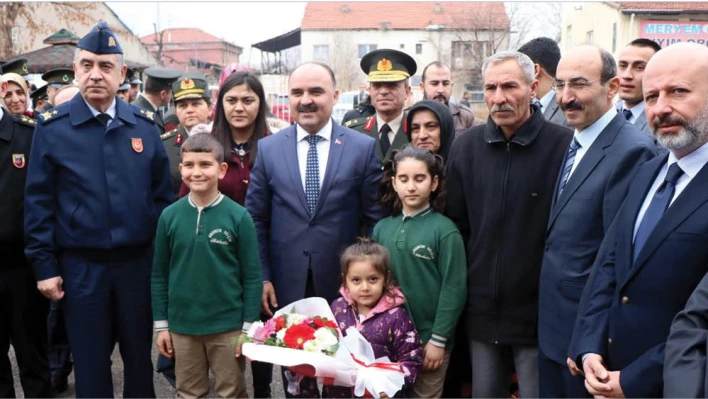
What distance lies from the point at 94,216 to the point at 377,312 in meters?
1.75

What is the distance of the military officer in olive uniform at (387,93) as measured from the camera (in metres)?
5.27

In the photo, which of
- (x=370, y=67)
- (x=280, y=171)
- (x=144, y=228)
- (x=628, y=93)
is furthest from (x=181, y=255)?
(x=628, y=93)

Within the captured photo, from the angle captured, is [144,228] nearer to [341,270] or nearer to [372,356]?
[341,270]

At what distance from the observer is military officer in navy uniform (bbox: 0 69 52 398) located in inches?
168

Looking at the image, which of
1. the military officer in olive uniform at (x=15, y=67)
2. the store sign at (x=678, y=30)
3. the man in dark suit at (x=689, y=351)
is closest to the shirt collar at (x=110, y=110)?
the man in dark suit at (x=689, y=351)

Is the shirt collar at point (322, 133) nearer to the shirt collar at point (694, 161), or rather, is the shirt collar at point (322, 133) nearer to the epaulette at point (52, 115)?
the epaulette at point (52, 115)

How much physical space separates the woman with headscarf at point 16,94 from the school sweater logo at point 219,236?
368 centimetres

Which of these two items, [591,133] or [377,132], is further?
[377,132]

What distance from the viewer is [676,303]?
253 centimetres

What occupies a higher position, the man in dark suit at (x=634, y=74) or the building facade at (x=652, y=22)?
the building facade at (x=652, y=22)

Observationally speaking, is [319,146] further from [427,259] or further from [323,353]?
[323,353]

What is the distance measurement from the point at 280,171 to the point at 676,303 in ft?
7.63

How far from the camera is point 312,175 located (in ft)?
13.2

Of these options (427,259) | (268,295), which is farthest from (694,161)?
(268,295)
